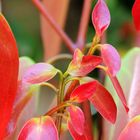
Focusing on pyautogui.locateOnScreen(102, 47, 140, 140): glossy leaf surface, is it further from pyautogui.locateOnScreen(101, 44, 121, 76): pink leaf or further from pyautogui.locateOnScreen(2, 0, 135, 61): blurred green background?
pyautogui.locateOnScreen(2, 0, 135, 61): blurred green background

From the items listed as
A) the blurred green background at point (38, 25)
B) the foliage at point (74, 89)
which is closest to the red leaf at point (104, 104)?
the foliage at point (74, 89)

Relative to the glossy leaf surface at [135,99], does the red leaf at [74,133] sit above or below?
above

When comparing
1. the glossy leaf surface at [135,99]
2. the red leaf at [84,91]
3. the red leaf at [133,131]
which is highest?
the red leaf at [84,91]

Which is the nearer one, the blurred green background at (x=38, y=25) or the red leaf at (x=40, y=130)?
the red leaf at (x=40, y=130)

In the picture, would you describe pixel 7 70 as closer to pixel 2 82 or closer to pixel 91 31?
pixel 2 82

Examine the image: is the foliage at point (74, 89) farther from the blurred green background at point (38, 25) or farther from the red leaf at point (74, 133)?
the blurred green background at point (38, 25)

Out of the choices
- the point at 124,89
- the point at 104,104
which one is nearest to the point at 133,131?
the point at 104,104

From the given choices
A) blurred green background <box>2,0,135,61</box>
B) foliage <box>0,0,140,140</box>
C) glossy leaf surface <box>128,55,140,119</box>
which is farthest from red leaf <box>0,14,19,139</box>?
blurred green background <box>2,0,135,61</box>
